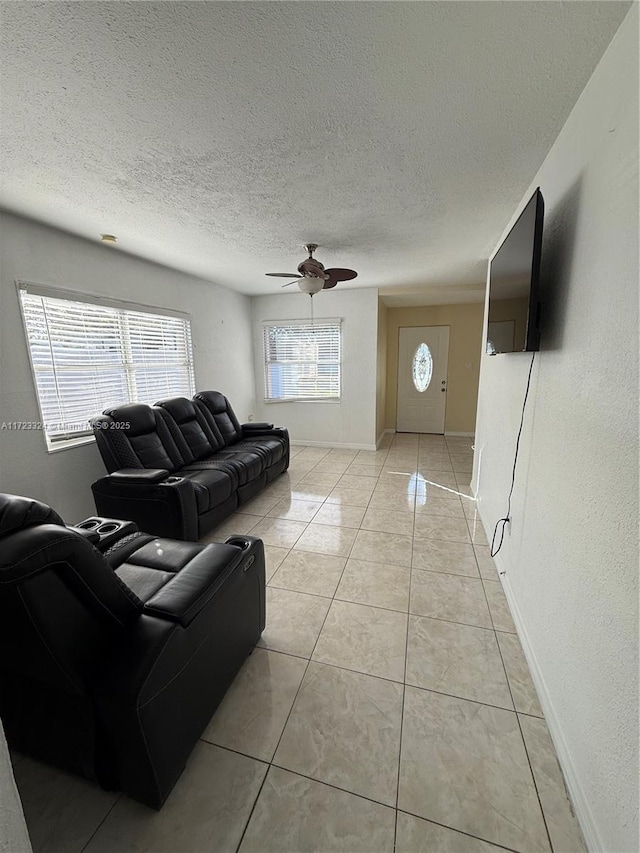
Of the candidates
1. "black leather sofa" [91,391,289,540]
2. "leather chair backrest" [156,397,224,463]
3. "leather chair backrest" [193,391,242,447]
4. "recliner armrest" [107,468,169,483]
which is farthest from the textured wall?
"leather chair backrest" [193,391,242,447]

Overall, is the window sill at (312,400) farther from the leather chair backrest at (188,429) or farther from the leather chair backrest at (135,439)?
the leather chair backrest at (135,439)

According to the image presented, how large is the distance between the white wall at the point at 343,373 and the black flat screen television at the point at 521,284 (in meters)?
3.05

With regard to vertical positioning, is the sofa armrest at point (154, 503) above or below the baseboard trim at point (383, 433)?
above

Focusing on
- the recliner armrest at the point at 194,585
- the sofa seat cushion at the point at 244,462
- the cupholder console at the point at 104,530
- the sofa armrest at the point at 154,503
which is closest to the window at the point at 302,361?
the sofa seat cushion at the point at 244,462

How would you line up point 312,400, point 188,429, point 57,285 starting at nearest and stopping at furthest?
point 57,285 → point 188,429 → point 312,400

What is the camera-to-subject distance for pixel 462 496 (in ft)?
11.6

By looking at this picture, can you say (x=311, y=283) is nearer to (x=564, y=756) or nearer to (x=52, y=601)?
(x=52, y=601)

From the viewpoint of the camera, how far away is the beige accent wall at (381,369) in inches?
205

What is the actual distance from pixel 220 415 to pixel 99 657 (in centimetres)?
→ 328

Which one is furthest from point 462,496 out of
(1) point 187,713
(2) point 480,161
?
(1) point 187,713

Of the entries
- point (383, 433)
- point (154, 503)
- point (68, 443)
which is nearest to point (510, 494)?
point (154, 503)

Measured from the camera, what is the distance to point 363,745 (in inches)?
50.4

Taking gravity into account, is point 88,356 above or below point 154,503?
above

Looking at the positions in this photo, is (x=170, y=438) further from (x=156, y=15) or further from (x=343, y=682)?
(x=156, y=15)
